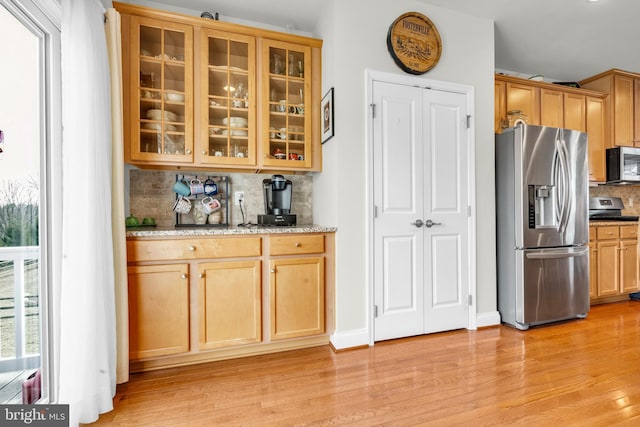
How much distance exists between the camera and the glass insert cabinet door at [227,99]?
2.38 m

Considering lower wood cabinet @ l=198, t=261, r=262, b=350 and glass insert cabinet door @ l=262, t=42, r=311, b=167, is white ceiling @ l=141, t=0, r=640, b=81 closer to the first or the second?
glass insert cabinet door @ l=262, t=42, r=311, b=167

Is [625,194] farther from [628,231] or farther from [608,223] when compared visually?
[608,223]

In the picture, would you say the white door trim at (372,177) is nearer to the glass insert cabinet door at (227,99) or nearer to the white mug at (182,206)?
the glass insert cabinet door at (227,99)

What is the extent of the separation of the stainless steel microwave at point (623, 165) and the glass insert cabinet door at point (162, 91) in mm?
4875

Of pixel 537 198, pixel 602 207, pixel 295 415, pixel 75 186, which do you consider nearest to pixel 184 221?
pixel 75 186

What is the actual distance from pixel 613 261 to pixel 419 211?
2707 millimetres

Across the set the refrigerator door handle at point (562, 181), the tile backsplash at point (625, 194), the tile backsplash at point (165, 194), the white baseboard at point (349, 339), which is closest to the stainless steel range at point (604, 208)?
the tile backsplash at point (625, 194)

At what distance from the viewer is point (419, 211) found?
2.60m

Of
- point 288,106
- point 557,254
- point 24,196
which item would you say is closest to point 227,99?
point 288,106

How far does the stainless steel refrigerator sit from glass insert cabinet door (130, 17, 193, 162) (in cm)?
277

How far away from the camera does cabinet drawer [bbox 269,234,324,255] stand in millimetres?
2271

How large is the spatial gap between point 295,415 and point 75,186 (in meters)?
1.59

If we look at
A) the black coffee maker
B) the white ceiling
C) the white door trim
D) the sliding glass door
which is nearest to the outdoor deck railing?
the sliding glass door

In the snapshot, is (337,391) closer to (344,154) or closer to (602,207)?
(344,154)
